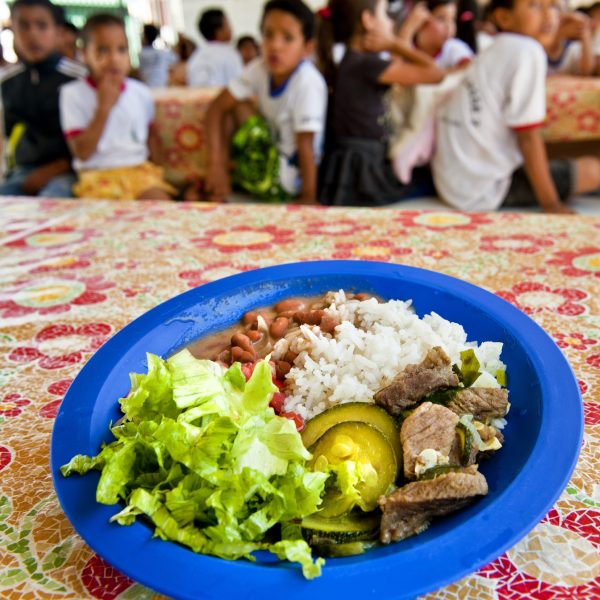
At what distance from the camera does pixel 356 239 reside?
1.43m

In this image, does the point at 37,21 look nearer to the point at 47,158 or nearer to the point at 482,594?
the point at 47,158

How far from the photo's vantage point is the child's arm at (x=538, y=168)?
2.70 meters

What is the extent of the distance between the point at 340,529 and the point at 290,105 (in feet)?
9.05

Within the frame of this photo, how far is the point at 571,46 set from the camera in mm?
4172

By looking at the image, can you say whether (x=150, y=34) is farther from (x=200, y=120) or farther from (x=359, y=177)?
(x=359, y=177)

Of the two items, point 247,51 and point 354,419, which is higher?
point 247,51

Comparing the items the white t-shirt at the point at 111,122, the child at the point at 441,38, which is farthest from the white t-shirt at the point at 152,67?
the child at the point at 441,38

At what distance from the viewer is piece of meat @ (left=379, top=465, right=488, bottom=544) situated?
500mm

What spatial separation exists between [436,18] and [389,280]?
335cm

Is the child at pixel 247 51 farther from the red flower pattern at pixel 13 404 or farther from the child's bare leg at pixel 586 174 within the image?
the red flower pattern at pixel 13 404

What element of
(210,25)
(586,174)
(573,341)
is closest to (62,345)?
(573,341)

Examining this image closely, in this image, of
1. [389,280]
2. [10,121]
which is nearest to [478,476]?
[389,280]

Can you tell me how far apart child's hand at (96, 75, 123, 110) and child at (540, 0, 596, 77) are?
2.29m

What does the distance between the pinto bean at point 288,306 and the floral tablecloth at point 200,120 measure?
2.72 m
